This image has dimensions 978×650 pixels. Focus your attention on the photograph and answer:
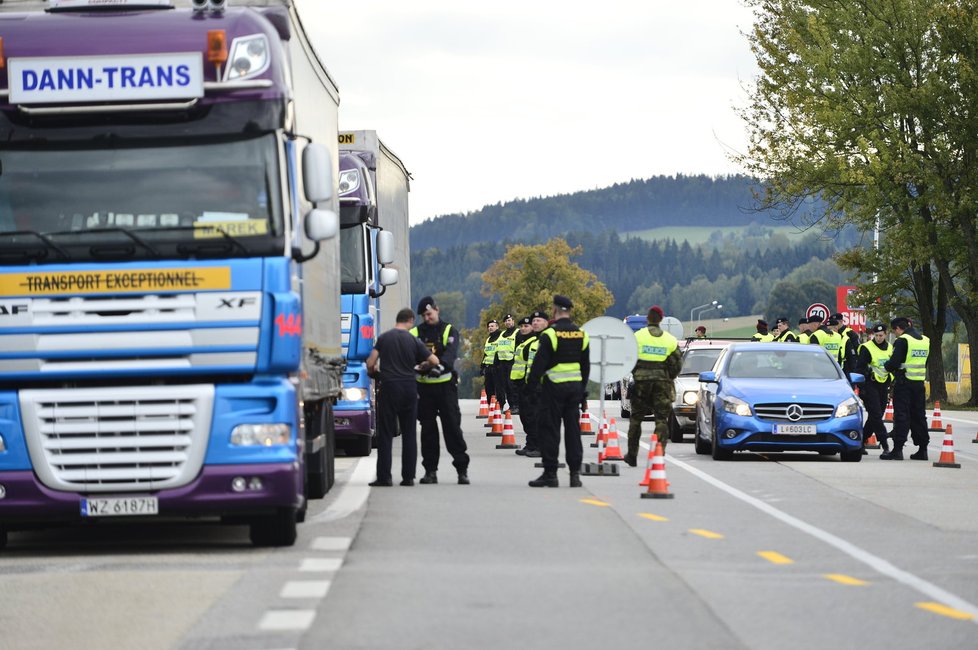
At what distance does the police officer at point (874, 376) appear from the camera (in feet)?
80.8

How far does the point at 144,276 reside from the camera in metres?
11.6

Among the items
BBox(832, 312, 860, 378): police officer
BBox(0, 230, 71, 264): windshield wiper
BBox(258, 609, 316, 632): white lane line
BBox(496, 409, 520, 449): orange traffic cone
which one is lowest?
BBox(496, 409, 520, 449): orange traffic cone

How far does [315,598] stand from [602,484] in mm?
9067

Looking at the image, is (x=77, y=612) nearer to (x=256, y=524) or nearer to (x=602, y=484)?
(x=256, y=524)

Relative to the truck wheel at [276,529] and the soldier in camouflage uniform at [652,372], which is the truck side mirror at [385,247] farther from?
the truck wheel at [276,529]

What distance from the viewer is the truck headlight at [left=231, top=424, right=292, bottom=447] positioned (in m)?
11.8

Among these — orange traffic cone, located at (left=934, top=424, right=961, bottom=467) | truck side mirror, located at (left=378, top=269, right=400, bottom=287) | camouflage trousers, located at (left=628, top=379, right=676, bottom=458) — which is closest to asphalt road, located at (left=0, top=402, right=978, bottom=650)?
camouflage trousers, located at (left=628, top=379, right=676, bottom=458)

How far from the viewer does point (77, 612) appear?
371 inches

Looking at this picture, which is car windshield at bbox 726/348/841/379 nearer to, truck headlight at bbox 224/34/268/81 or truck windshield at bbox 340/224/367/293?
truck windshield at bbox 340/224/367/293

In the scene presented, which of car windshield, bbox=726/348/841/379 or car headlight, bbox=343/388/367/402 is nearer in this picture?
car headlight, bbox=343/388/367/402

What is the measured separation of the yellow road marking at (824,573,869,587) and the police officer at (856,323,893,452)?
1369 cm

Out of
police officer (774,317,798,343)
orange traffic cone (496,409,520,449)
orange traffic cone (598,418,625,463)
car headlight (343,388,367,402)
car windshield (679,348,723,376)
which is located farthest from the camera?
car windshield (679,348,723,376)

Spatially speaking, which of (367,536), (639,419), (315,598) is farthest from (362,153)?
(315,598)

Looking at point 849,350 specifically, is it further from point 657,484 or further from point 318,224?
point 318,224
